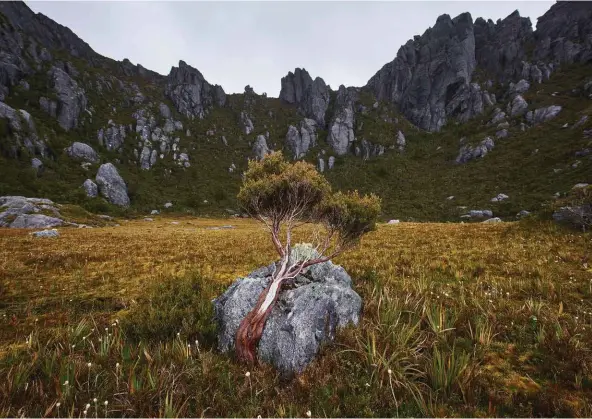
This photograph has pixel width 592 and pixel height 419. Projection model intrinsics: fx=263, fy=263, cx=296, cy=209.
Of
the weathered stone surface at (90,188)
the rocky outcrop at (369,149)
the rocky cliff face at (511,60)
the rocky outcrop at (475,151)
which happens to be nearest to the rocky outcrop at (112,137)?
the weathered stone surface at (90,188)

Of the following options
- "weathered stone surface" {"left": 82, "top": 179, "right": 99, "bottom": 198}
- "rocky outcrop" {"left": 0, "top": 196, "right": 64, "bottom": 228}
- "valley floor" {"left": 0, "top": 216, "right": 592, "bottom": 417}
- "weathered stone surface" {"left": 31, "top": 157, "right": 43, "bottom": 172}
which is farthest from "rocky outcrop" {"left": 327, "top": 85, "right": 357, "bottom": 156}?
"valley floor" {"left": 0, "top": 216, "right": 592, "bottom": 417}

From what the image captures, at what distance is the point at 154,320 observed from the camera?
8.26 metres

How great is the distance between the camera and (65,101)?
425ft

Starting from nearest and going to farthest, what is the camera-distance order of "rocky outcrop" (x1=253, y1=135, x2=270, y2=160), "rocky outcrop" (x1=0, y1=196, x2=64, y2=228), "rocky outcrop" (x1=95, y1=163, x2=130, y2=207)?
1. "rocky outcrop" (x1=0, y1=196, x2=64, y2=228)
2. "rocky outcrop" (x1=95, y1=163, x2=130, y2=207)
3. "rocky outcrop" (x1=253, y1=135, x2=270, y2=160)

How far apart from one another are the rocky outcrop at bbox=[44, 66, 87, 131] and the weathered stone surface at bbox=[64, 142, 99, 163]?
2647cm

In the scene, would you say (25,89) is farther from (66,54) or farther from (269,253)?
(269,253)

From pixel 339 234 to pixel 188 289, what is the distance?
659cm

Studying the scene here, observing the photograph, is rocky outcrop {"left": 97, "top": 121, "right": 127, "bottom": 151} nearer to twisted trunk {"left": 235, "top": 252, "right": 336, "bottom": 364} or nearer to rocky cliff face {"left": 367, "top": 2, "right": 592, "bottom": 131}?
twisted trunk {"left": 235, "top": 252, "right": 336, "bottom": 364}

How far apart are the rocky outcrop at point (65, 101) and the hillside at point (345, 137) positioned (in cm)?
60

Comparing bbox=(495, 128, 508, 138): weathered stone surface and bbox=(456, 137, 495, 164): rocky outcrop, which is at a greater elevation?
bbox=(495, 128, 508, 138): weathered stone surface

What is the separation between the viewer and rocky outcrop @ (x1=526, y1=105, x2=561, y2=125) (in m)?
121

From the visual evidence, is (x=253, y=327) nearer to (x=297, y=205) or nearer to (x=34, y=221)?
(x=297, y=205)

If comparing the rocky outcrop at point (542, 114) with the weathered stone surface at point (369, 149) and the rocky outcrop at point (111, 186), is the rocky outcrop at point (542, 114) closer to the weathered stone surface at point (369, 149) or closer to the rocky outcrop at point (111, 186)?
the weathered stone surface at point (369, 149)

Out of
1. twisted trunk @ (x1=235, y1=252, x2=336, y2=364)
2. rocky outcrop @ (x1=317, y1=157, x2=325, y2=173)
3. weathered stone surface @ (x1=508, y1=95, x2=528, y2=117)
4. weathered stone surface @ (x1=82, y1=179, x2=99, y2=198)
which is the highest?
weathered stone surface @ (x1=508, y1=95, x2=528, y2=117)
